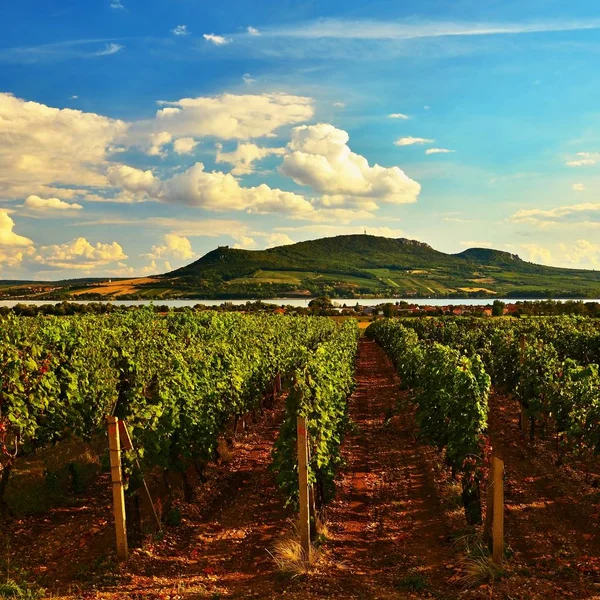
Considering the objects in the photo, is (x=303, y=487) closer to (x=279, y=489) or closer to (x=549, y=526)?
(x=279, y=489)

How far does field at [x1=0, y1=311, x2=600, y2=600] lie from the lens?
21.2 feet

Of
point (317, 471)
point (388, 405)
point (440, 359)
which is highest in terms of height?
point (440, 359)

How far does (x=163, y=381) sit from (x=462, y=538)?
5.55 meters

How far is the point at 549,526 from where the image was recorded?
7973mm

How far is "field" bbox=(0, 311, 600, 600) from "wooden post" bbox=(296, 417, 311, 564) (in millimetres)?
71

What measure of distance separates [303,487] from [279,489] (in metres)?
1.05

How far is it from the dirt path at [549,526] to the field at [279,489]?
3 cm

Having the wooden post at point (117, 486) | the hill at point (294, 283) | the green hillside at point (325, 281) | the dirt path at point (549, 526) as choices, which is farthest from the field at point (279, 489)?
the green hillside at point (325, 281)

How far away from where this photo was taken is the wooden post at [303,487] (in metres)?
6.89

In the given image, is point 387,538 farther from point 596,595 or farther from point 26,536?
point 26,536

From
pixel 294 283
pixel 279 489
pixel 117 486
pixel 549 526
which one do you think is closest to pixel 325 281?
pixel 294 283

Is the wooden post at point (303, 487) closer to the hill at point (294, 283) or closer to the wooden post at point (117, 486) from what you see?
the wooden post at point (117, 486)

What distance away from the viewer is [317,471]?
26.7ft

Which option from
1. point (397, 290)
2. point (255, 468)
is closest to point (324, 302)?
point (397, 290)
